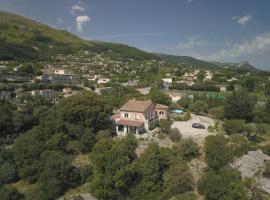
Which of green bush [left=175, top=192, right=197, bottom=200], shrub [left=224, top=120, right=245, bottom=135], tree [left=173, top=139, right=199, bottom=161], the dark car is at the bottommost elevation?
green bush [left=175, top=192, right=197, bottom=200]

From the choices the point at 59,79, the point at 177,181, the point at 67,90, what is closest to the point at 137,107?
the point at 177,181

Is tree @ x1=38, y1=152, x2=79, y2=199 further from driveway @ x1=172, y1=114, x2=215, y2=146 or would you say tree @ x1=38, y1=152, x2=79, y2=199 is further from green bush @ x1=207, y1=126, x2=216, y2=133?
green bush @ x1=207, y1=126, x2=216, y2=133

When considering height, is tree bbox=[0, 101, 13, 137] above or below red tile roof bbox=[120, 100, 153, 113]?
below

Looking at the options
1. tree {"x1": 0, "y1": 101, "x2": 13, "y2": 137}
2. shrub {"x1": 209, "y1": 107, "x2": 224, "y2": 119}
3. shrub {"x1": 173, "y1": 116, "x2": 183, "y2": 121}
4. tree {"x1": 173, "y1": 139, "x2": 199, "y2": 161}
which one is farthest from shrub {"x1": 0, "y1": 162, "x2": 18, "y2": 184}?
shrub {"x1": 209, "y1": 107, "x2": 224, "y2": 119}

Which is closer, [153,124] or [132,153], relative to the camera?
[132,153]

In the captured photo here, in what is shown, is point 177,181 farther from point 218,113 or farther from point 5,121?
point 5,121

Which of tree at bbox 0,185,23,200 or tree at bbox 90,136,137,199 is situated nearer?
tree at bbox 90,136,137,199
